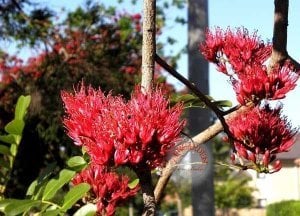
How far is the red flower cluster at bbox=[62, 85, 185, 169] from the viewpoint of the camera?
1.32m

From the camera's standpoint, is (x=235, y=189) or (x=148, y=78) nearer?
(x=148, y=78)

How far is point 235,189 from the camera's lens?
34500mm

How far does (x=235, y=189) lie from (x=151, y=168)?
33.6 metres

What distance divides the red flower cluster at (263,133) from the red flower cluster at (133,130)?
319 millimetres

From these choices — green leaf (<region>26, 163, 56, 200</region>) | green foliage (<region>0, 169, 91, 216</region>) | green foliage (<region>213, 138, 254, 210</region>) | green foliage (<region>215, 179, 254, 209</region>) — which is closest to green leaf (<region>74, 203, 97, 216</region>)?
green foliage (<region>0, 169, 91, 216</region>)

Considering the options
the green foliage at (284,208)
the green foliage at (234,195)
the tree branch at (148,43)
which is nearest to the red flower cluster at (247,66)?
the tree branch at (148,43)

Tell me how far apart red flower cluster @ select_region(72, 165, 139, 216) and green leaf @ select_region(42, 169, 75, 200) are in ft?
0.13

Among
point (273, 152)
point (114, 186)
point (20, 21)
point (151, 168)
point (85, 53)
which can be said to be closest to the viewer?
point (151, 168)

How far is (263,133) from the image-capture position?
5.41 ft

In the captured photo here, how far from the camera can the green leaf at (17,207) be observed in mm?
1423

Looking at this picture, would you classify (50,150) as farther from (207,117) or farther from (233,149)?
(233,149)

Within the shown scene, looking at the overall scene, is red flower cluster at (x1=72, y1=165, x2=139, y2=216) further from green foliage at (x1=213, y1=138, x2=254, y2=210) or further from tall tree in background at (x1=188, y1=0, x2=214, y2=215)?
green foliage at (x1=213, y1=138, x2=254, y2=210)

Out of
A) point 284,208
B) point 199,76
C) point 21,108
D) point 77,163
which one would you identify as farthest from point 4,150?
point 284,208

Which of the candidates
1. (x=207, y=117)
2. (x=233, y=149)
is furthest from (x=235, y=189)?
(x=233, y=149)
